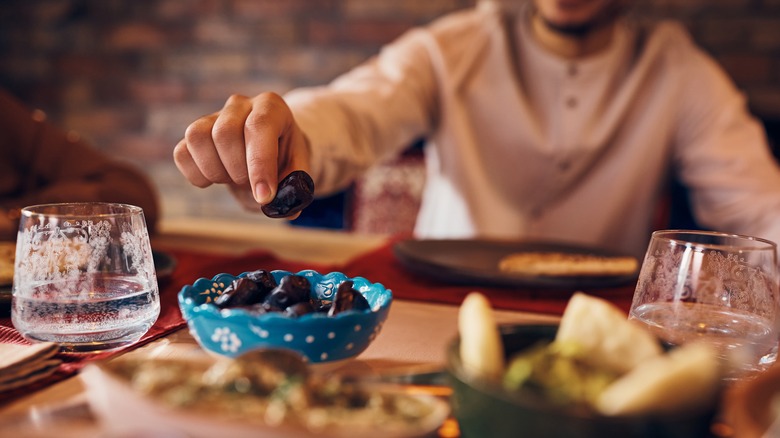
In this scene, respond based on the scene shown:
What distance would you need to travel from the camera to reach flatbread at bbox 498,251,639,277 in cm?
99

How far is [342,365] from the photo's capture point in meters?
0.58

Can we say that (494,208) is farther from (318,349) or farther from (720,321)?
(318,349)

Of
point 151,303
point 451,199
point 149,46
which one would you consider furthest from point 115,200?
point 149,46

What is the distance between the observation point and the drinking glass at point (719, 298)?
0.59 metres

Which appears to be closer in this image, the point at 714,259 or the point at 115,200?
the point at 714,259

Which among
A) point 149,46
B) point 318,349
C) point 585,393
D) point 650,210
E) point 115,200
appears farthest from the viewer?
point 149,46

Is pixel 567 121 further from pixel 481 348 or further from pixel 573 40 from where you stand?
pixel 481 348

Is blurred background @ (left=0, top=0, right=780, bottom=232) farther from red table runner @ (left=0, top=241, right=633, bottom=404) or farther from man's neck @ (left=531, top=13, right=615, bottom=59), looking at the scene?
red table runner @ (left=0, top=241, right=633, bottom=404)

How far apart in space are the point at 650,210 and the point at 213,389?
5.25 feet

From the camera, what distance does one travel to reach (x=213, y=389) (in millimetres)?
392

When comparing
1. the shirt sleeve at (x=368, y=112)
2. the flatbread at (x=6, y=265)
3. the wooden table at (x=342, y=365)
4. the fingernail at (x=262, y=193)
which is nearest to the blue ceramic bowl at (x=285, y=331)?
the wooden table at (x=342, y=365)

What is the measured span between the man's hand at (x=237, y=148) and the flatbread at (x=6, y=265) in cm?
22

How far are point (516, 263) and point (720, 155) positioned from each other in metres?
0.86

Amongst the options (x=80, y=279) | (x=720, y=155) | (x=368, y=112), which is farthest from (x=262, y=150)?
(x=720, y=155)
